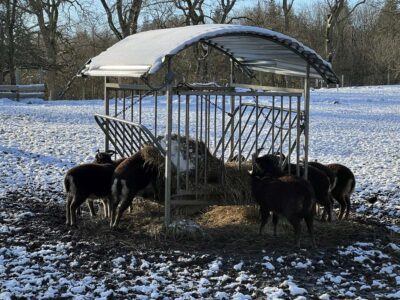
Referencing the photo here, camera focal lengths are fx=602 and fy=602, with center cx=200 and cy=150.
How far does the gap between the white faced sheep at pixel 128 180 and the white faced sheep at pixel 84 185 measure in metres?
0.22

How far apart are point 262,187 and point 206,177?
1076 millimetres

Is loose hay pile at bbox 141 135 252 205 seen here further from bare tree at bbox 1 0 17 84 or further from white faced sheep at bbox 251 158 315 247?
bare tree at bbox 1 0 17 84

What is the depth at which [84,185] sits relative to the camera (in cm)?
855

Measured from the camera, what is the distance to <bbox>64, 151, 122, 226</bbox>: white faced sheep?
8.53 meters

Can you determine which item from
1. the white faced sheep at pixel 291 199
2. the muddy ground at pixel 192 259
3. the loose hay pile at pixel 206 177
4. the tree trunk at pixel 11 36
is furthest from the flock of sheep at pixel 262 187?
the tree trunk at pixel 11 36

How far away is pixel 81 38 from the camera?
48031 mm

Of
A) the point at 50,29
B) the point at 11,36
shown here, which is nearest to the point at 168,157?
the point at 11,36

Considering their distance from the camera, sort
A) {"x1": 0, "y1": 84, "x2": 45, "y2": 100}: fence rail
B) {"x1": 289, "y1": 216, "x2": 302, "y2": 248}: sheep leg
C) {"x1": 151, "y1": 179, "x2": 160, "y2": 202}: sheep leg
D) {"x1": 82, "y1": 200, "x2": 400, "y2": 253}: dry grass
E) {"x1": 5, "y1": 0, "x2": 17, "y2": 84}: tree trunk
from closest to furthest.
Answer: {"x1": 289, "y1": 216, "x2": 302, "y2": 248}: sheep leg < {"x1": 82, "y1": 200, "x2": 400, "y2": 253}: dry grass < {"x1": 151, "y1": 179, "x2": 160, "y2": 202}: sheep leg < {"x1": 0, "y1": 84, "x2": 45, "y2": 100}: fence rail < {"x1": 5, "y1": 0, "x2": 17, "y2": 84}: tree trunk

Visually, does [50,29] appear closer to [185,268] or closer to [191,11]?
[191,11]

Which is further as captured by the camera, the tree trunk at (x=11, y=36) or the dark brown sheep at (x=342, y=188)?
the tree trunk at (x=11, y=36)

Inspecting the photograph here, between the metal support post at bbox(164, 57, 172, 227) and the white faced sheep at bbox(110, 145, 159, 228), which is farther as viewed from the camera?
the white faced sheep at bbox(110, 145, 159, 228)

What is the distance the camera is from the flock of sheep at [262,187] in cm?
768

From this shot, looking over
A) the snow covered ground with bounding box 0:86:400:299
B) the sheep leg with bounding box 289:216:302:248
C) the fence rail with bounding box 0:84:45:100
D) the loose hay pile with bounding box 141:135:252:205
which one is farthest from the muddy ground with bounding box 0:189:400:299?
the fence rail with bounding box 0:84:45:100

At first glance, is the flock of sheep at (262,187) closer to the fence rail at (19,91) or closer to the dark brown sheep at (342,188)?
the dark brown sheep at (342,188)
